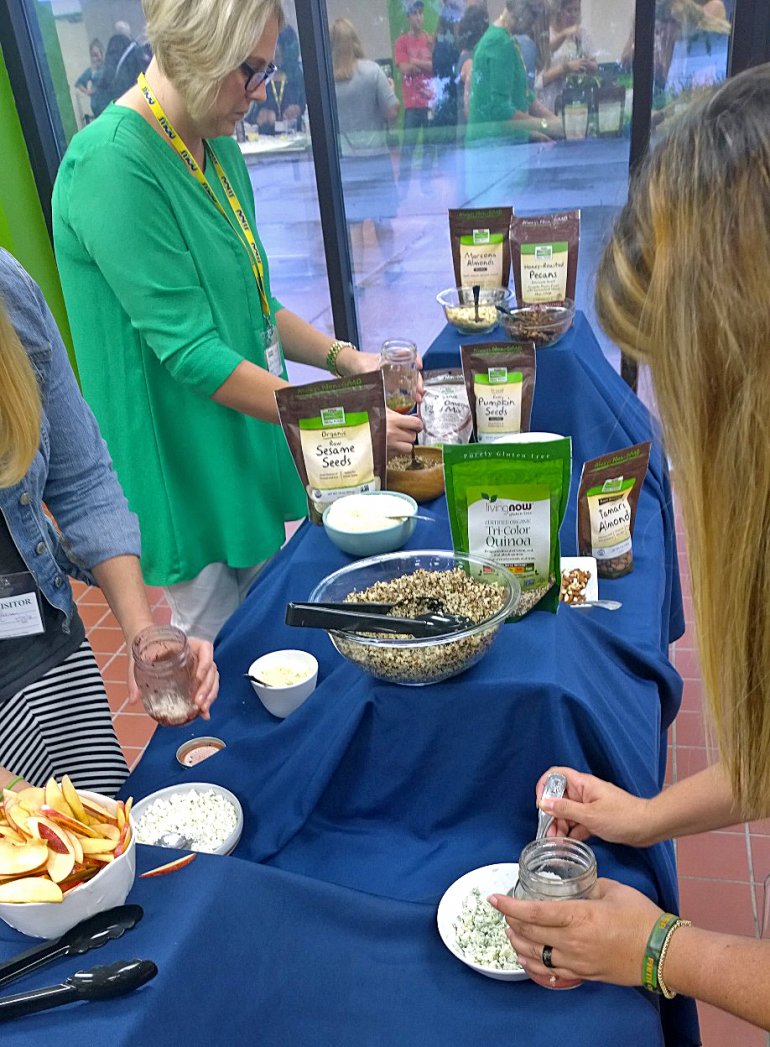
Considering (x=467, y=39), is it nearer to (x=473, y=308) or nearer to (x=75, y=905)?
(x=473, y=308)

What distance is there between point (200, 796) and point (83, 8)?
4038 mm

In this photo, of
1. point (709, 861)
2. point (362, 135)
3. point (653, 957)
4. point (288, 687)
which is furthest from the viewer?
point (362, 135)

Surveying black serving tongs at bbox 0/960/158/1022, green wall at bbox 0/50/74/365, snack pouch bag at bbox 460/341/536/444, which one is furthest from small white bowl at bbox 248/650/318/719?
green wall at bbox 0/50/74/365

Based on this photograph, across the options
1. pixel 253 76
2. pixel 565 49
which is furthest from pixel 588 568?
pixel 565 49

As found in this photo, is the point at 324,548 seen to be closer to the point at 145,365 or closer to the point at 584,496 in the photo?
the point at 584,496

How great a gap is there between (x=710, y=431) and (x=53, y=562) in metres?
1.01

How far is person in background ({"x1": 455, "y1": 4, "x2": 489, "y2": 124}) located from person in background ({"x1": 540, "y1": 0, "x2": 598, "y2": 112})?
28 centimetres

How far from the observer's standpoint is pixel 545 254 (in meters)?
2.13

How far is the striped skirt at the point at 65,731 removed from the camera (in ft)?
4.42

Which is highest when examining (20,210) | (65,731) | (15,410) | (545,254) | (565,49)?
(565,49)

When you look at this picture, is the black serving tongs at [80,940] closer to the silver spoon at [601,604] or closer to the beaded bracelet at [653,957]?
the beaded bracelet at [653,957]

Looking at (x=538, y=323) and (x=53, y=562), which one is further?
(x=538, y=323)

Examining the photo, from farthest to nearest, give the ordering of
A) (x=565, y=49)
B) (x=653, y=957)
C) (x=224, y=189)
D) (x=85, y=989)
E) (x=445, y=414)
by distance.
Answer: (x=565, y=49) → (x=224, y=189) → (x=445, y=414) → (x=653, y=957) → (x=85, y=989)

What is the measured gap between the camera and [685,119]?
2.51 ft
